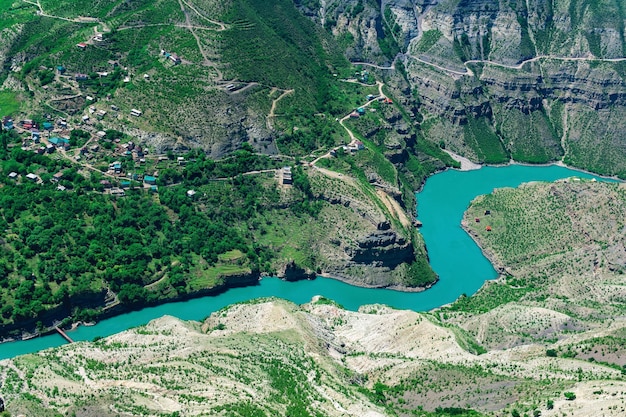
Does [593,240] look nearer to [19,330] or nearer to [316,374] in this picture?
[316,374]

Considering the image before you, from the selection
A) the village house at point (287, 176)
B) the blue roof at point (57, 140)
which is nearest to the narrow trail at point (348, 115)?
the village house at point (287, 176)

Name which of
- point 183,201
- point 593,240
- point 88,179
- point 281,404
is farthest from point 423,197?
point 281,404

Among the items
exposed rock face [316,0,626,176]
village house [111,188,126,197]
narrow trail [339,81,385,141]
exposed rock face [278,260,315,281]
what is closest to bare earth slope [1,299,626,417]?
exposed rock face [278,260,315,281]

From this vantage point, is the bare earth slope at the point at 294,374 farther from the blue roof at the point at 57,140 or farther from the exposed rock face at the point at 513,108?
the exposed rock face at the point at 513,108

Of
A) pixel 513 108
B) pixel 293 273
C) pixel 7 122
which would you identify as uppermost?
pixel 513 108

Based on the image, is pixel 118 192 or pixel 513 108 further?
pixel 513 108

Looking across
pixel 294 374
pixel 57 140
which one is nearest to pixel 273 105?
pixel 57 140

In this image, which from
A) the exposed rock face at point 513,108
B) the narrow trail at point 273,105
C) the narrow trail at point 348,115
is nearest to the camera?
the narrow trail at point 273,105

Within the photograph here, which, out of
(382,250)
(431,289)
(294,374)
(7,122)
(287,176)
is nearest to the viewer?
(294,374)

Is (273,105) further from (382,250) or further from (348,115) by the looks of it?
(382,250)
